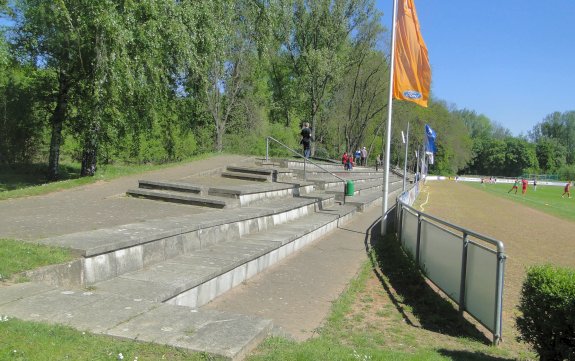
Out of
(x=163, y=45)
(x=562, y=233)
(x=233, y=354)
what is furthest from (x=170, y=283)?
(x=562, y=233)

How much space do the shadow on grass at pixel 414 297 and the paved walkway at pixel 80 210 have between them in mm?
4069

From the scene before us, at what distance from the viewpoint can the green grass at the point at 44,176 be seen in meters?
11.6

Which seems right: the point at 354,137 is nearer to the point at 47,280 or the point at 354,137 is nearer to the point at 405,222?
the point at 405,222

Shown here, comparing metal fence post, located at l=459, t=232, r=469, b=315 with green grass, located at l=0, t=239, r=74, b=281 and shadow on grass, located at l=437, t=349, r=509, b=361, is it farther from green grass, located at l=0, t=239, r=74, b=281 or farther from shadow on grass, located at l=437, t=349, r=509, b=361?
green grass, located at l=0, t=239, r=74, b=281

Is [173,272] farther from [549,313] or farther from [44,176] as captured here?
[44,176]

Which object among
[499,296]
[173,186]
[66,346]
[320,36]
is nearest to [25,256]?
[66,346]

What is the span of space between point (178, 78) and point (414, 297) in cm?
1502

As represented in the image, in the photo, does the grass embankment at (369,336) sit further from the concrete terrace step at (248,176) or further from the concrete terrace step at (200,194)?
the concrete terrace step at (248,176)

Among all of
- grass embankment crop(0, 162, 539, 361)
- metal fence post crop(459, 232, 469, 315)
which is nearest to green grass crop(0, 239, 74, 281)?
grass embankment crop(0, 162, 539, 361)

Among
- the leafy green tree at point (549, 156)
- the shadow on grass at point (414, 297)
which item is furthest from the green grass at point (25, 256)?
the leafy green tree at point (549, 156)

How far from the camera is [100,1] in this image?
44.6 feet

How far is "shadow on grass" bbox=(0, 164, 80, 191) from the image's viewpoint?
1978 centimetres

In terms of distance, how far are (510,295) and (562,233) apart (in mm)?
13254

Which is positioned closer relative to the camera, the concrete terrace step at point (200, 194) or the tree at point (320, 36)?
the concrete terrace step at point (200, 194)
